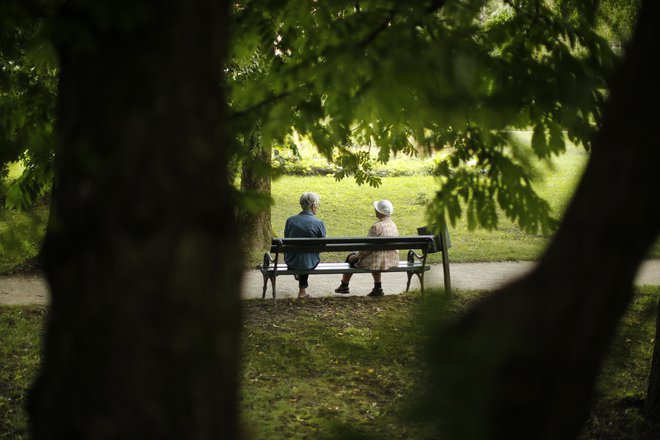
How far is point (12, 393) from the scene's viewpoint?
6.19 m

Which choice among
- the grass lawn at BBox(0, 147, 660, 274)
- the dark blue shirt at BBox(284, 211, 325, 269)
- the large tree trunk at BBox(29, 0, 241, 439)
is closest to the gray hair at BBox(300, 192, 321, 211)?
the dark blue shirt at BBox(284, 211, 325, 269)

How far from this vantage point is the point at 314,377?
6625mm

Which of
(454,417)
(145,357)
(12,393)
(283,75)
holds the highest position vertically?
(283,75)

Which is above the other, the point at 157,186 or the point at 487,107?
the point at 487,107

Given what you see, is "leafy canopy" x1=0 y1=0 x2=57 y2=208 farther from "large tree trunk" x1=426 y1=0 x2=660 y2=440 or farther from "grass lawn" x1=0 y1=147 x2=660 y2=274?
"grass lawn" x1=0 y1=147 x2=660 y2=274

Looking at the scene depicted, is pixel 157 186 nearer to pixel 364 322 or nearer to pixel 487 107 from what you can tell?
pixel 487 107

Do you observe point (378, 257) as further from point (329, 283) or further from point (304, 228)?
point (329, 283)

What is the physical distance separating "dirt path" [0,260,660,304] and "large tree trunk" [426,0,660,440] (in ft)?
27.8

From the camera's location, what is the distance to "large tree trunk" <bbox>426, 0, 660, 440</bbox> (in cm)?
138

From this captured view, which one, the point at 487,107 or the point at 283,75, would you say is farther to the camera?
the point at 283,75

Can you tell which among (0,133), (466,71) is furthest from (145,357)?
(0,133)

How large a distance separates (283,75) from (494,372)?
1.83 m

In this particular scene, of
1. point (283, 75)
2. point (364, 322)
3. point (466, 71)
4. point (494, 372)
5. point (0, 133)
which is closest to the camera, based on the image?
point (494, 372)

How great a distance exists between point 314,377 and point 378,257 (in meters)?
3.22
